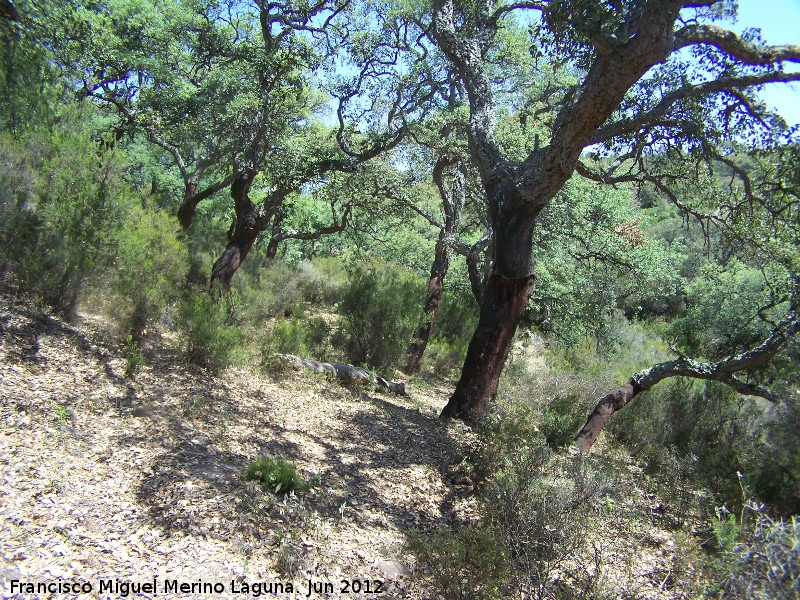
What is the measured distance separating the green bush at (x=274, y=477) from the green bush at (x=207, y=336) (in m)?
2.83

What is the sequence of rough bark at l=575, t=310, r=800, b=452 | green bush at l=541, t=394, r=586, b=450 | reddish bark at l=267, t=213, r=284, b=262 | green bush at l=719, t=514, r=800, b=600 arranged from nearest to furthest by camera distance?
1. green bush at l=719, t=514, r=800, b=600
2. rough bark at l=575, t=310, r=800, b=452
3. green bush at l=541, t=394, r=586, b=450
4. reddish bark at l=267, t=213, r=284, b=262

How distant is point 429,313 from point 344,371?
2.99 meters

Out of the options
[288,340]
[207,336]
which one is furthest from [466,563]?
[288,340]

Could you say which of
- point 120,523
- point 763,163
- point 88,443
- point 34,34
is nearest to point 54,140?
point 34,34

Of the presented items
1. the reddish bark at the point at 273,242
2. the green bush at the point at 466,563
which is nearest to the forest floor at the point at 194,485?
the green bush at the point at 466,563

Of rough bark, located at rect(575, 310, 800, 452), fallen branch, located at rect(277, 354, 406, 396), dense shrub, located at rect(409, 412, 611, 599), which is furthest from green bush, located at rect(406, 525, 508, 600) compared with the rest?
fallen branch, located at rect(277, 354, 406, 396)

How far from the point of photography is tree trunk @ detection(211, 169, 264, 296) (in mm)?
9789

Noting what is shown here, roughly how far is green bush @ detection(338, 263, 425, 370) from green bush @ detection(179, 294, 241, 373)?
293 cm

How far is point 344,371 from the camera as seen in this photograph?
337 inches

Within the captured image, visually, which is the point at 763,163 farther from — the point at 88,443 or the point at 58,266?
the point at 58,266

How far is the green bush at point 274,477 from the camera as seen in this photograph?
4.40m

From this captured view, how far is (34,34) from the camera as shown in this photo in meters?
5.92

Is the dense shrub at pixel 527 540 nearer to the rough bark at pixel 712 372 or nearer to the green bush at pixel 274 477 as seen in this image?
the green bush at pixel 274 477

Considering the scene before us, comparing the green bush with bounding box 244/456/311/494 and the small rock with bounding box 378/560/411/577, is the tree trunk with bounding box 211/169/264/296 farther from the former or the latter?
the small rock with bounding box 378/560/411/577
